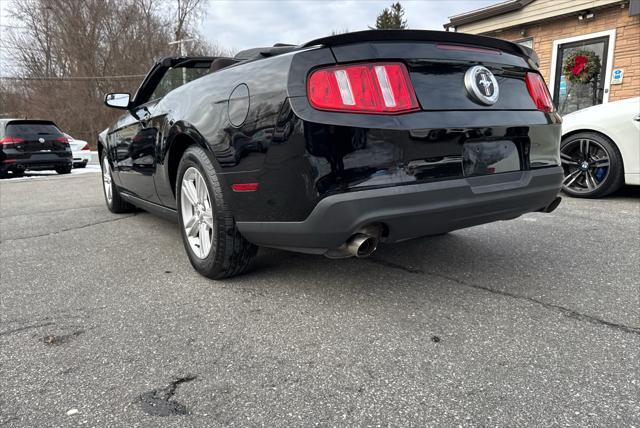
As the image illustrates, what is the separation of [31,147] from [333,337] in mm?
11862

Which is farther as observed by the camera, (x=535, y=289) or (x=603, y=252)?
(x=603, y=252)

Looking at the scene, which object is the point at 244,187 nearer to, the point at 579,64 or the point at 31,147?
the point at 579,64

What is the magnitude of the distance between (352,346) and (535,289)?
120cm

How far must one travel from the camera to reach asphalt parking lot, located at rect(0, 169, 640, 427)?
1.57 meters

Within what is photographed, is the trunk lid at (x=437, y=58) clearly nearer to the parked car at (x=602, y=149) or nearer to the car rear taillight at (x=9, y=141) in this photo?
the parked car at (x=602, y=149)

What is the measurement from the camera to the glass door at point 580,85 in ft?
31.7

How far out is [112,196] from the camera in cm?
508

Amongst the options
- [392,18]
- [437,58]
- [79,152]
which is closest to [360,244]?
[437,58]

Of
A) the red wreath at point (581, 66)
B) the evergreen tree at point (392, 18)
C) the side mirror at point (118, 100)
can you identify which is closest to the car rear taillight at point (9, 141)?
the side mirror at point (118, 100)

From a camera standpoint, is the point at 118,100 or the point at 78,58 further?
the point at 78,58

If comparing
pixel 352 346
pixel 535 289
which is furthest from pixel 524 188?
pixel 352 346

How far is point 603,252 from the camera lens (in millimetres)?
3238

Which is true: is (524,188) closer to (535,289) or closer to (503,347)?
(535,289)

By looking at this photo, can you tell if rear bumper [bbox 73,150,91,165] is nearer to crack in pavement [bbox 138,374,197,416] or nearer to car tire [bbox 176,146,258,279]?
car tire [bbox 176,146,258,279]
